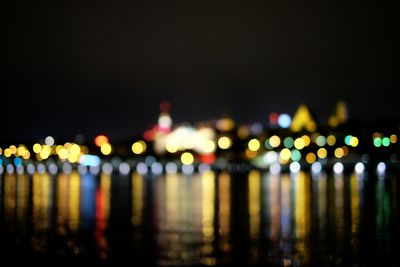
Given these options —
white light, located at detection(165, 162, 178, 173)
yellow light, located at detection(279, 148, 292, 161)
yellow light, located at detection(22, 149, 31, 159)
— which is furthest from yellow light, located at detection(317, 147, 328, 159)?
yellow light, located at detection(22, 149, 31, 159)

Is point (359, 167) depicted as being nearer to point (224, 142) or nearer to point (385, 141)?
point (385, 141)

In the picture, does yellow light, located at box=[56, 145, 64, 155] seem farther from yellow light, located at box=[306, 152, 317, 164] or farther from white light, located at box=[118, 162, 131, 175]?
yellow light, located at box=[306, 152, 317, 164]

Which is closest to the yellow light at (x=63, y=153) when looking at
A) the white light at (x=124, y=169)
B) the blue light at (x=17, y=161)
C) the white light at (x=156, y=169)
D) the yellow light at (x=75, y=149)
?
the yellow light at (x=75, y=149)

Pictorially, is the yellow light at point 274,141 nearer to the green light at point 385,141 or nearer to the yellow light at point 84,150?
the yellow light at point 84,150

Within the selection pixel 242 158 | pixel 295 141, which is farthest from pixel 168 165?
pixel 295 141

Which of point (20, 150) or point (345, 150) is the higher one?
point (20, 150)

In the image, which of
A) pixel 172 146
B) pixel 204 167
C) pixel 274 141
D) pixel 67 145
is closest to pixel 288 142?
pixel 274 141
